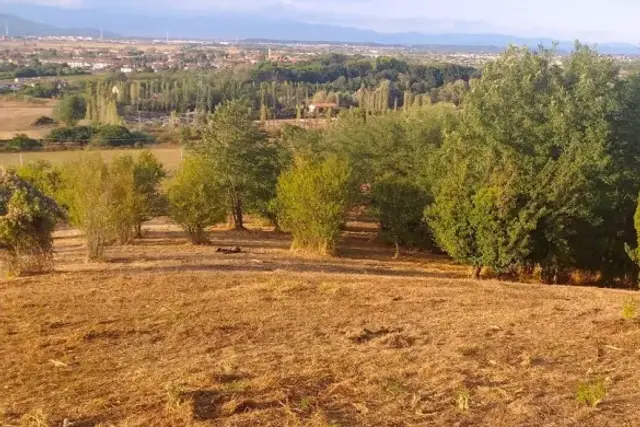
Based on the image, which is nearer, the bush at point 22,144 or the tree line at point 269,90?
the bush at point 22,144

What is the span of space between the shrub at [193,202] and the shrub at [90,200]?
2450 millimetres

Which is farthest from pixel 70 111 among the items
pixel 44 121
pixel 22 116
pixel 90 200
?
pixel 90 200

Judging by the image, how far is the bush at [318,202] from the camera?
21.9 meters

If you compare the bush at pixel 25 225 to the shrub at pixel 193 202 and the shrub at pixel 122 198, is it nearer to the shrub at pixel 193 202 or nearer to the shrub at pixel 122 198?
the shrub at pixel 122 198

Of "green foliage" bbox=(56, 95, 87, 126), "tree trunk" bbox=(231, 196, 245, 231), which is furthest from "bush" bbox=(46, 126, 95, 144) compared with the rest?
"tree trunk" bbox=(231, 196, 245, 231)

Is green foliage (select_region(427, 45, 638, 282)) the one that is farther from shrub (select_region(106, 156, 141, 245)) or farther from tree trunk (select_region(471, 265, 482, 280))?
shrub (select_region(106, 156, 141, 245))

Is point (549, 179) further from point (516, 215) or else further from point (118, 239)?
point (118, 239)

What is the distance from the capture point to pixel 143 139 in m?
55.3

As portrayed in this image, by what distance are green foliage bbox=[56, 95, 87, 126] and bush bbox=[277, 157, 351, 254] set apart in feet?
160

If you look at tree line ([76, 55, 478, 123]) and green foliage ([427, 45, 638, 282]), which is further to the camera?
tree line ([76, 55, 478, 123])

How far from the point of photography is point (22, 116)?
69500 millimetres

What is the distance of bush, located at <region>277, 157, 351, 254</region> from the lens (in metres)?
21.9

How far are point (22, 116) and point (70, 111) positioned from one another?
697cm

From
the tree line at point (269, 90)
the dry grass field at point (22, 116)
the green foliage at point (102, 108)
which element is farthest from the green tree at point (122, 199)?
the green foliage at point (102, 108)
